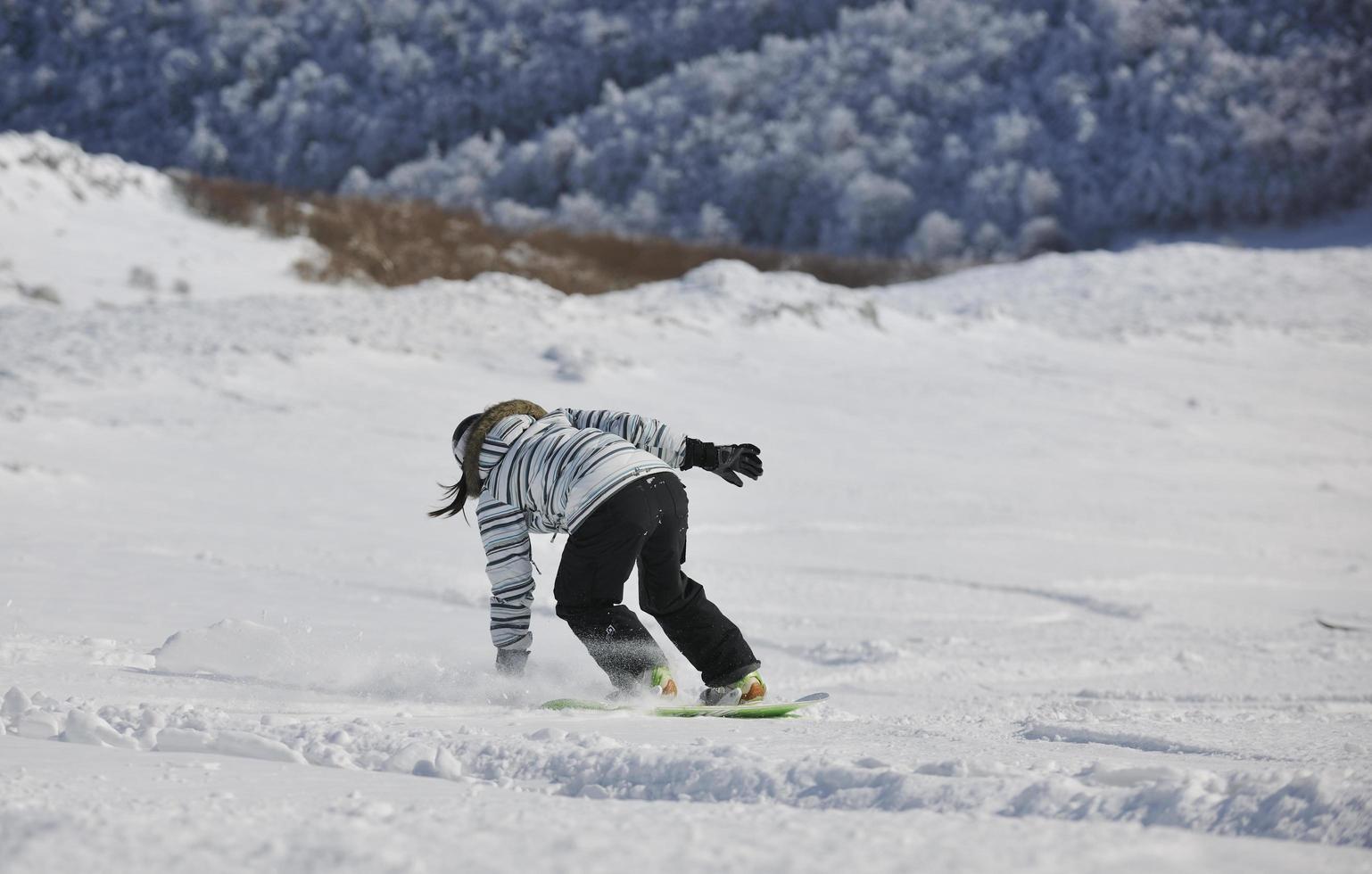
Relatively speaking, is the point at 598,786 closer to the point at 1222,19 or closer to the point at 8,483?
the point at 8,483

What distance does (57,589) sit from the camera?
4.62 meters

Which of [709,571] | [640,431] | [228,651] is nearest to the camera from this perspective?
[228,651]

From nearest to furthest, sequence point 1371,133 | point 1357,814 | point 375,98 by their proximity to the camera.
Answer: point 1357,814, point 1371,133, point 375,98

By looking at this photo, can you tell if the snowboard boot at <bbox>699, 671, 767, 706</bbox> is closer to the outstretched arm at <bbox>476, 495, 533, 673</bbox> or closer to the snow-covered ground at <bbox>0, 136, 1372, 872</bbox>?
the snow-covered ground at <bbox>0, 136, 1372, 872</bbox>

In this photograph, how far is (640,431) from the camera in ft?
12.1

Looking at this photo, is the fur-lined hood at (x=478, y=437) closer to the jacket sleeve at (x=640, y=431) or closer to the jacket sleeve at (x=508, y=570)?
the jacket sleeve at (x=508, y=570)

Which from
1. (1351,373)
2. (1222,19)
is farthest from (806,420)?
(1222,19)

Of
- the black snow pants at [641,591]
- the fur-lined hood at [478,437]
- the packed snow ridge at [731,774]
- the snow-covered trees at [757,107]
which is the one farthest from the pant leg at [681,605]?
the snow-covered trees at [757,107]

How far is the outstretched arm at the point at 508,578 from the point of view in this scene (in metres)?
3.46

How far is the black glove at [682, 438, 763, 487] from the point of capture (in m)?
3.74

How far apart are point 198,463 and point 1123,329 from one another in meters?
11.3

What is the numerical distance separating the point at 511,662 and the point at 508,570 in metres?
0.26

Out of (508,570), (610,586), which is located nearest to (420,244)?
(508,570)

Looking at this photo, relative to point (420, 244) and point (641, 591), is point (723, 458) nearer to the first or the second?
point (641, 591)
